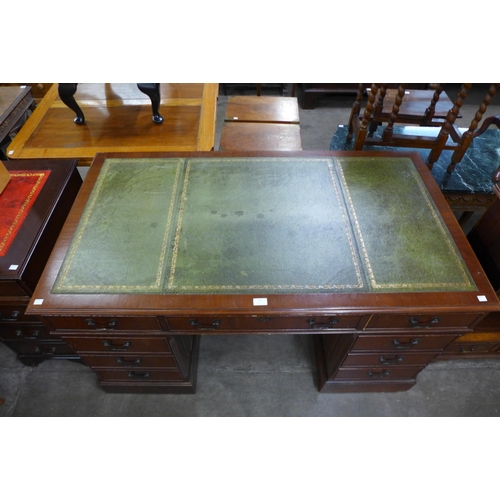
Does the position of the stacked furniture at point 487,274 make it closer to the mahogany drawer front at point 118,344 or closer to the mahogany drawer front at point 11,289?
the mahogany drawer front at point 118,344

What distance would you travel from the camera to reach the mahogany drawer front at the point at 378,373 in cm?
179

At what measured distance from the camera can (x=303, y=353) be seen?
7.18 ft

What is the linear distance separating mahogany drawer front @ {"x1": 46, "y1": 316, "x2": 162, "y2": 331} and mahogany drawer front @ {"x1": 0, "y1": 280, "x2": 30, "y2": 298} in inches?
11.8

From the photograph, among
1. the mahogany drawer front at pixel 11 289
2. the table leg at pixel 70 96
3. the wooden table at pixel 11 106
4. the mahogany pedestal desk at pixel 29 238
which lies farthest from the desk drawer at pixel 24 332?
the table leg at pixel 70 96

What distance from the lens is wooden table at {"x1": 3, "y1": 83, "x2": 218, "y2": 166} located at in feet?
7.81

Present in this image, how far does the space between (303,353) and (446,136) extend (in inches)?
65.1

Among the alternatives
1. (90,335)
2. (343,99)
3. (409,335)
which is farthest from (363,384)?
(343,99)

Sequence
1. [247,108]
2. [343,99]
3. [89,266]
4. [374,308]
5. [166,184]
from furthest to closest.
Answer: [343,99] → [247,108] → [166,184] → [89,266] → [374,308]

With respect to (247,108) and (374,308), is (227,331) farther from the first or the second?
(247,108)

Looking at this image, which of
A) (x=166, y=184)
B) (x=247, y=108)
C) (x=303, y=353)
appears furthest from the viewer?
(x=247, y=108)

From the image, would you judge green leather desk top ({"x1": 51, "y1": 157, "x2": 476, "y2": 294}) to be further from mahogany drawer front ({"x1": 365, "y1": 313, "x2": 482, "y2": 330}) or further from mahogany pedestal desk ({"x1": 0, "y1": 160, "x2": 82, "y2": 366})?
mahogany pedestal desk ({"x1": 0, "y1": 160, "x2": 82, "y2": 366})

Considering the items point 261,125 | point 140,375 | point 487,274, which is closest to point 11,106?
point 261,125

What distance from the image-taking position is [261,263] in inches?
53.5

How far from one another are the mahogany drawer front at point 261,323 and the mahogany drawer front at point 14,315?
2.82 feet
